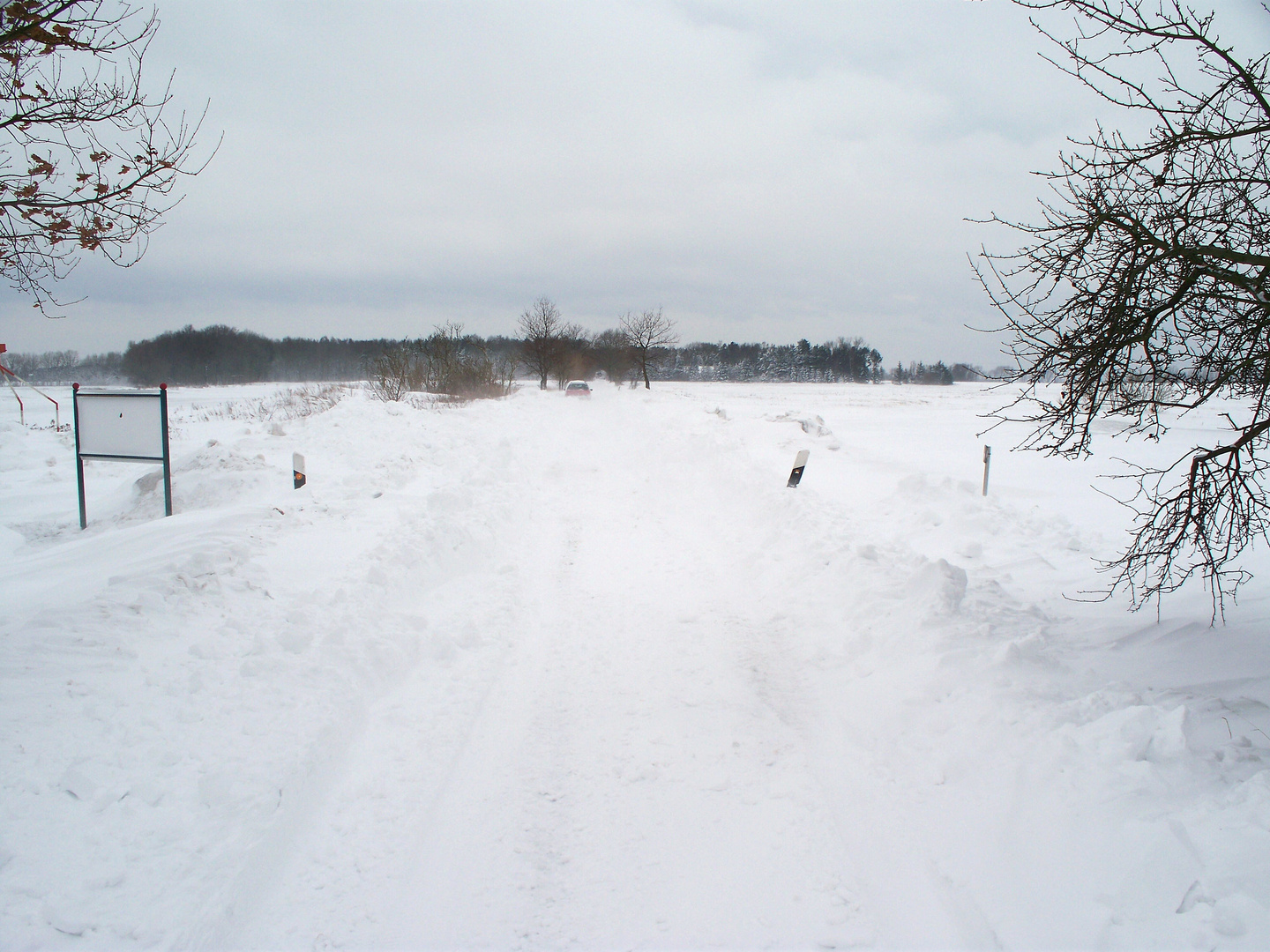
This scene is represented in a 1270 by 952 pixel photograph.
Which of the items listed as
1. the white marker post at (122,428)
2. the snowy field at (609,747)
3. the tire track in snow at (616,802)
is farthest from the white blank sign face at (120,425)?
the tire track in snow at (616,802)

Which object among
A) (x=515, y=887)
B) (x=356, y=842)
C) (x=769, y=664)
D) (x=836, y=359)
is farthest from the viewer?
(x=836, y=359)

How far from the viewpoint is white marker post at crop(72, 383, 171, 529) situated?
8781mm

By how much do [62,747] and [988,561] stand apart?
8792mm

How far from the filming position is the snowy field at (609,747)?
9.08ft

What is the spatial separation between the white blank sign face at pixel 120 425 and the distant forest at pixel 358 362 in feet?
72.8

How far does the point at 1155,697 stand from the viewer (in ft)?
13.3

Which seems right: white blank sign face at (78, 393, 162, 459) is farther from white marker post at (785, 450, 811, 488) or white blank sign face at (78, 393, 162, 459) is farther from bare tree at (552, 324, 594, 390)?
bare tree at (552, 324, 594, 390)

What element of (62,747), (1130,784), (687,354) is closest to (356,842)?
(62,747)

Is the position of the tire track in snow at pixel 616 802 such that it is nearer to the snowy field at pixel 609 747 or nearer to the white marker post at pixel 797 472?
the snowy field at pixel 609 747

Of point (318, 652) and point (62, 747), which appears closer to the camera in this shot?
point (62, 747)

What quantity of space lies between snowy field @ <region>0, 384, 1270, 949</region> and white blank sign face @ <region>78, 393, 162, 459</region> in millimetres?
1778

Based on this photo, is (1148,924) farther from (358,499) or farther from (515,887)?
(358,499)

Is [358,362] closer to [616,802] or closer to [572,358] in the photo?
[572,358]

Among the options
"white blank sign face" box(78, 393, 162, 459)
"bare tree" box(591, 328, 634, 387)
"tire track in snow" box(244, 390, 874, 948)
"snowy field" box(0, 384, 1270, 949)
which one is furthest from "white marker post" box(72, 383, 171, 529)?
"bare tree" box(591, 328, 634, 387)
